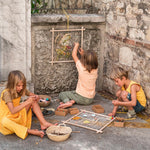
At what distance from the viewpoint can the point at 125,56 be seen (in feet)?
17.6

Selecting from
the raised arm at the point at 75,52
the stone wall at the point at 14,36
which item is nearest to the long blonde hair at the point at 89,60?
the raised arm at the point at 75,52

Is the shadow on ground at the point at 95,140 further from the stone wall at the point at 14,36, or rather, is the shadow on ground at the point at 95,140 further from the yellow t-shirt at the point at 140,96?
the stone wall at the point at 14,36

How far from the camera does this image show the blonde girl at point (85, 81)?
530cm

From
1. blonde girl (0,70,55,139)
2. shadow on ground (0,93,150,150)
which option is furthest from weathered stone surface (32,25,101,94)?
blonde girl (0,70,55,139)

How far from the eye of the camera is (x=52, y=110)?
5.05 meters

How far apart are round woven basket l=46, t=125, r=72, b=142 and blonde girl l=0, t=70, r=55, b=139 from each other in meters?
0.13

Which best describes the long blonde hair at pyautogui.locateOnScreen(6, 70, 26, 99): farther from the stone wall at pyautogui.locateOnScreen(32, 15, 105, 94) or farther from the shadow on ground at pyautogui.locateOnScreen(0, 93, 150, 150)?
the stone wall at pyautogui.locateOnScreen(32, 15, 105, 94)

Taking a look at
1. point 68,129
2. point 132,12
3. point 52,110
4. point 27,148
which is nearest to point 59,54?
point 52,110

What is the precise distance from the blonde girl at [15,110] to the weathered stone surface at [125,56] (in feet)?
6.11

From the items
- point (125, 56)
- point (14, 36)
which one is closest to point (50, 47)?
point (14, 36)

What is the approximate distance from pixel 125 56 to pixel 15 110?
222 centimetres

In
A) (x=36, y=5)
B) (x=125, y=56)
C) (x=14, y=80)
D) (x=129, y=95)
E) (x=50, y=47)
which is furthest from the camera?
(x=36, y=5)

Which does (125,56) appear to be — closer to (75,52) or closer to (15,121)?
(75,52)

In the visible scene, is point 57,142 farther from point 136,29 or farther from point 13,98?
point 136,29
